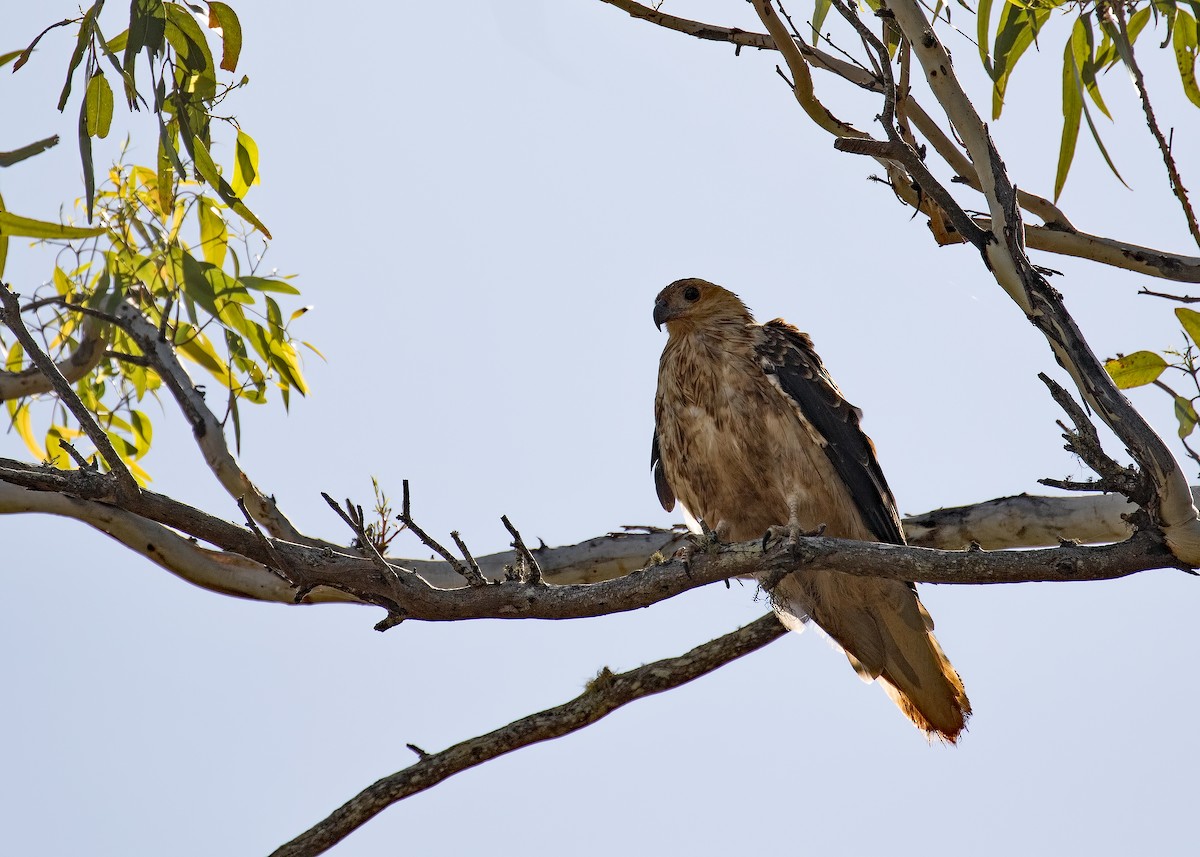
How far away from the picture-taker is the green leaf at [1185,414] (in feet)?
11.3

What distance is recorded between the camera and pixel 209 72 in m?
3.72

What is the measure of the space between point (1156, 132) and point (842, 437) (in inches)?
63.4

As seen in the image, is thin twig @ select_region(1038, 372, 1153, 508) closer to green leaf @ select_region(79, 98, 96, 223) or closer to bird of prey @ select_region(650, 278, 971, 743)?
bird of prey @ select_region(650, 278, 971, 743)

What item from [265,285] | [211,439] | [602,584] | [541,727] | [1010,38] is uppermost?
[265,285]

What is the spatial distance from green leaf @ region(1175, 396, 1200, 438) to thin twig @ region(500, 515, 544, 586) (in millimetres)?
1999

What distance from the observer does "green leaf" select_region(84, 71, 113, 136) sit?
3502 millimetres

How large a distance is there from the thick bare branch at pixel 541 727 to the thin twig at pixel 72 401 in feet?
4.22

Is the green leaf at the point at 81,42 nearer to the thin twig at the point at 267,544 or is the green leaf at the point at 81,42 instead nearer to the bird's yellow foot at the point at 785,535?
the thin twig at the point at 267,544

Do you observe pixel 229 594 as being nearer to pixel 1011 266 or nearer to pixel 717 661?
pixel 717 661

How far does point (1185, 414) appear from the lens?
346cm

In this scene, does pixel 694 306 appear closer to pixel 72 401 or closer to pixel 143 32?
pixel 143 32

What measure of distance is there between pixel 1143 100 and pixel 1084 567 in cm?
114

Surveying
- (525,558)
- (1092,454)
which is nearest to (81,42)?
(525,558)

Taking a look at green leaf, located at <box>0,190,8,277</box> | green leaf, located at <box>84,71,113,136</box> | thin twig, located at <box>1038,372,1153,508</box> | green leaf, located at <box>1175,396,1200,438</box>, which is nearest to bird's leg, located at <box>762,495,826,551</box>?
thin twig, located at <box>1038,372,1153,508</box>
